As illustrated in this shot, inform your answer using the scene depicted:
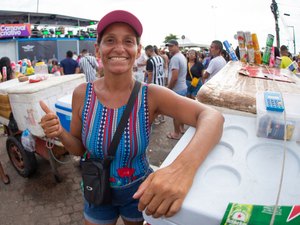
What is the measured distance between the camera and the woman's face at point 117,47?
4.48 feet

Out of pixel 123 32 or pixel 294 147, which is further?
pixel 123 32

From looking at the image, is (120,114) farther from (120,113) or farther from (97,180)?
(97,180)

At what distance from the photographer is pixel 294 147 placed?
105cm

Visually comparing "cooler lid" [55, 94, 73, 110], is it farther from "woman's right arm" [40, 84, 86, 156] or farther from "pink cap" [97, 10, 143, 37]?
"pink cap" [97, 10, 143, 37]

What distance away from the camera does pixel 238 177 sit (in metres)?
0.91

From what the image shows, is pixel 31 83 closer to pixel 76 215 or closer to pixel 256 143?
pixel 76 215

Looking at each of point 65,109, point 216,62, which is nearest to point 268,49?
point 216,62

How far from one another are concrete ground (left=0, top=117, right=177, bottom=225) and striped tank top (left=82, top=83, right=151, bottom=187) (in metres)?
1.63

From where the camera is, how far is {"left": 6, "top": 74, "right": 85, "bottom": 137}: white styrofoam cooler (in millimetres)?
2805

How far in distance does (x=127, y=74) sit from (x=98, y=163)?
1.80 feet

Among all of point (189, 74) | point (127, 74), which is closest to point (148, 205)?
point (127, 74)

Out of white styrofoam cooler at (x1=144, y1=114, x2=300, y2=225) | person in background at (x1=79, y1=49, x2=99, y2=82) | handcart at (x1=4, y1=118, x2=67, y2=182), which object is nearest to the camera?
white styrofoam cooler at (x1=144, y1=114, x2=300, y2=225)

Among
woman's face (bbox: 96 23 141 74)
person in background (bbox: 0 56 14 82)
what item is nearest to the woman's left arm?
woman's face (bbox: 96 23 141 74)

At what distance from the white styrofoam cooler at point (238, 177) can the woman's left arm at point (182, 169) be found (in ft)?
0.10
